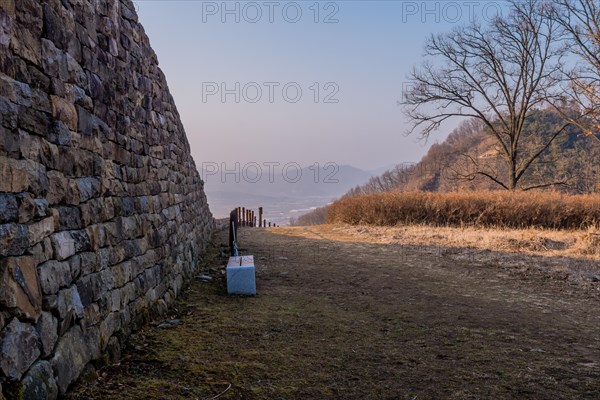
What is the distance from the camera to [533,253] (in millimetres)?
9148

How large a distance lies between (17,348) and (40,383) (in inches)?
10.6

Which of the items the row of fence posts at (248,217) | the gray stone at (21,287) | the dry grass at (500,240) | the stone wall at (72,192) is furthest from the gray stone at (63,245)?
the row of fence posts at (248,217)

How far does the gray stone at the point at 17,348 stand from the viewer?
195cm

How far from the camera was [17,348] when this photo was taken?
203cm

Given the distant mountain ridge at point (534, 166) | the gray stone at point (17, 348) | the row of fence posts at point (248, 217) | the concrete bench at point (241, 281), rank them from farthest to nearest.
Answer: the distant mountain ridge at point (534, 166) < the row of fence posts at point (248, 217) < the concrete bench at point (241, 281) < the gray stone at point (17, 348)

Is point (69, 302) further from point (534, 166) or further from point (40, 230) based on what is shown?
point (534, 166)

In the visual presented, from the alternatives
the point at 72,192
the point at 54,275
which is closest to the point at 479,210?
the point at 72,192

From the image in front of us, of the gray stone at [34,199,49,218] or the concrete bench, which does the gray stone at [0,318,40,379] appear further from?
the concrete bench

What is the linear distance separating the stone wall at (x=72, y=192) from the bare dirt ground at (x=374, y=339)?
351 mm

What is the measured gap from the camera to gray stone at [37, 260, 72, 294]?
2342 mm

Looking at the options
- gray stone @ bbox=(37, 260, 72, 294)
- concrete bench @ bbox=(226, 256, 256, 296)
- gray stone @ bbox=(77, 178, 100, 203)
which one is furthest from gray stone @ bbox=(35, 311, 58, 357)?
concrete bench @ bbox=(226, 256, 256, 296)

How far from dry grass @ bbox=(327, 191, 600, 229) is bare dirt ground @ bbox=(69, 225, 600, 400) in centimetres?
705

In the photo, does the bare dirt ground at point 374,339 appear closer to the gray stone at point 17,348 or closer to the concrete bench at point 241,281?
the concrete bench at point 241,281

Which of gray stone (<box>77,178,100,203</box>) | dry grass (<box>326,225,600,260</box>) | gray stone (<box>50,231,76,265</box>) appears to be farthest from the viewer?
dry grass (<box>326,225,600,260</box>)
